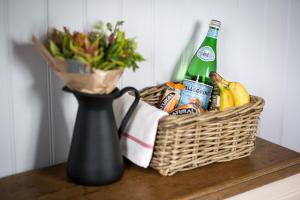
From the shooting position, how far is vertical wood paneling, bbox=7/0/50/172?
93 centimetres

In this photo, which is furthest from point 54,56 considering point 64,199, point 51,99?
point 64,199

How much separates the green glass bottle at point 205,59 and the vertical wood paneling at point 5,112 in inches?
22.1

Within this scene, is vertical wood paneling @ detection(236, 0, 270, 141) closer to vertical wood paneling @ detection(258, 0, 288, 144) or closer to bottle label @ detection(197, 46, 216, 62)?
vertical wood paneling @ detection(258, 0, 288, 144)

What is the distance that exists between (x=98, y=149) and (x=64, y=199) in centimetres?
14

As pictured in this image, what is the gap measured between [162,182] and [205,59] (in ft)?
1.42

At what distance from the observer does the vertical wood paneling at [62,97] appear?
3.23 ft

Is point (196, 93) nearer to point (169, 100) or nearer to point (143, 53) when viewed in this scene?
point (169, 100)

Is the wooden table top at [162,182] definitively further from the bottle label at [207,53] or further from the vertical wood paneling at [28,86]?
the bottle label at [207,53]

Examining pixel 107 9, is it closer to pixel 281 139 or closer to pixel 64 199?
pixel 64 199

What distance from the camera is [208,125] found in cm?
99

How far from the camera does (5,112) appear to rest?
961 millimetres

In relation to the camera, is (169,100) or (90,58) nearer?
(90,58)

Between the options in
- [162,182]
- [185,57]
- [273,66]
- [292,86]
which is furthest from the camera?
[292,86]

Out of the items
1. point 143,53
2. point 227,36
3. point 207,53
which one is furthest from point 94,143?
point 227,36
